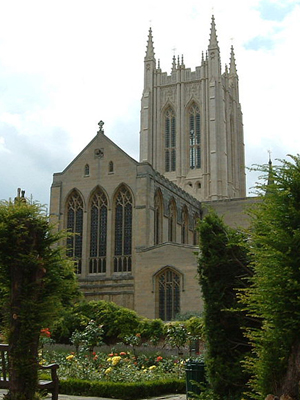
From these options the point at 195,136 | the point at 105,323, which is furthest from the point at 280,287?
the point at 195,136

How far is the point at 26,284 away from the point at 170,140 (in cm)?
5833

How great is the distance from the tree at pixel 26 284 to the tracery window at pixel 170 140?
55951mm

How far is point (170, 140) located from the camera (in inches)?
2694

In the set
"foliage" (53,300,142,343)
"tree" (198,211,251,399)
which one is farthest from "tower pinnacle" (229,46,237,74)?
"tree" (198,211,251,399)

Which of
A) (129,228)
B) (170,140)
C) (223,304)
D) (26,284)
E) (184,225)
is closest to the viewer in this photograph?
(223,304)

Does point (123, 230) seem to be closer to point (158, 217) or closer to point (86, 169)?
point (158, 217)

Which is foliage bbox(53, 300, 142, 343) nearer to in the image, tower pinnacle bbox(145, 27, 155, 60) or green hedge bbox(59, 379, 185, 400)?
green hedge bbox(59, 379, 185, 400)

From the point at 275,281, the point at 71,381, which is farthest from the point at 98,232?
the point at 275,281

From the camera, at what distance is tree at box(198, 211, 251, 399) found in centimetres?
1027

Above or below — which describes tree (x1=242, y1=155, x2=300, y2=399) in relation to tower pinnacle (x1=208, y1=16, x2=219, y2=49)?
below

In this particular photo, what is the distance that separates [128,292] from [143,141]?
121 ft

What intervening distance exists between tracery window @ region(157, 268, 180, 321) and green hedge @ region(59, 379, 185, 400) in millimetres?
18619

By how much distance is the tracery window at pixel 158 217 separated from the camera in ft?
122

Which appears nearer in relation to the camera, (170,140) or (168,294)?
(168,294)
